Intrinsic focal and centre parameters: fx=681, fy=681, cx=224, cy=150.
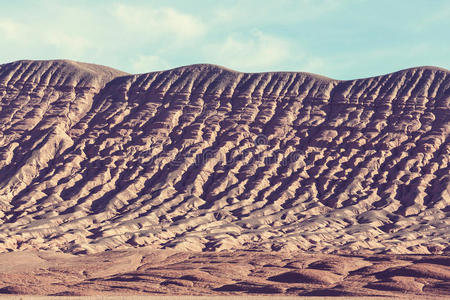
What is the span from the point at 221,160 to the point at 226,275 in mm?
71321

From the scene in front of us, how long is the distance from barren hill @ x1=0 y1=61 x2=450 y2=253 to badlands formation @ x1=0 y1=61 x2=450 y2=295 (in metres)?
0.36

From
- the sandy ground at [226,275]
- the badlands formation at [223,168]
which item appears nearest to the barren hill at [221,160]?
the badlands formation at [223,168]

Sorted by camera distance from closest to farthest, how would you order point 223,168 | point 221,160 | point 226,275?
point 226,275, point 223,168, point 221,160

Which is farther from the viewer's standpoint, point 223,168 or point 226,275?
point 223,168

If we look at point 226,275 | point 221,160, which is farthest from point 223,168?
point 226,275

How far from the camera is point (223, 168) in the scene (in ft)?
488

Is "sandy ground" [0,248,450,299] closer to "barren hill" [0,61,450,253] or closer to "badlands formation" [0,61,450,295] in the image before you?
"badlands formation" [0,61,450,295]

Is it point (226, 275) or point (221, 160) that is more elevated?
point (221, 160)

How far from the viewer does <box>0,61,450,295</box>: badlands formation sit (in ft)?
366

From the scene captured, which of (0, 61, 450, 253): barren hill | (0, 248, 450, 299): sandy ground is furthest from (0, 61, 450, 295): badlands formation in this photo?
(0, 248, 450, 299): sandy ground

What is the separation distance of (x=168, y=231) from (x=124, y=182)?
27.9 meters

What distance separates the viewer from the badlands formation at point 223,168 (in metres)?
112

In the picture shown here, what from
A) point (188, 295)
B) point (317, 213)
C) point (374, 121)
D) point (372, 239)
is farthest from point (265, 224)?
point (188, 295)

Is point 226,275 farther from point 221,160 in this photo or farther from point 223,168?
point 221,160
